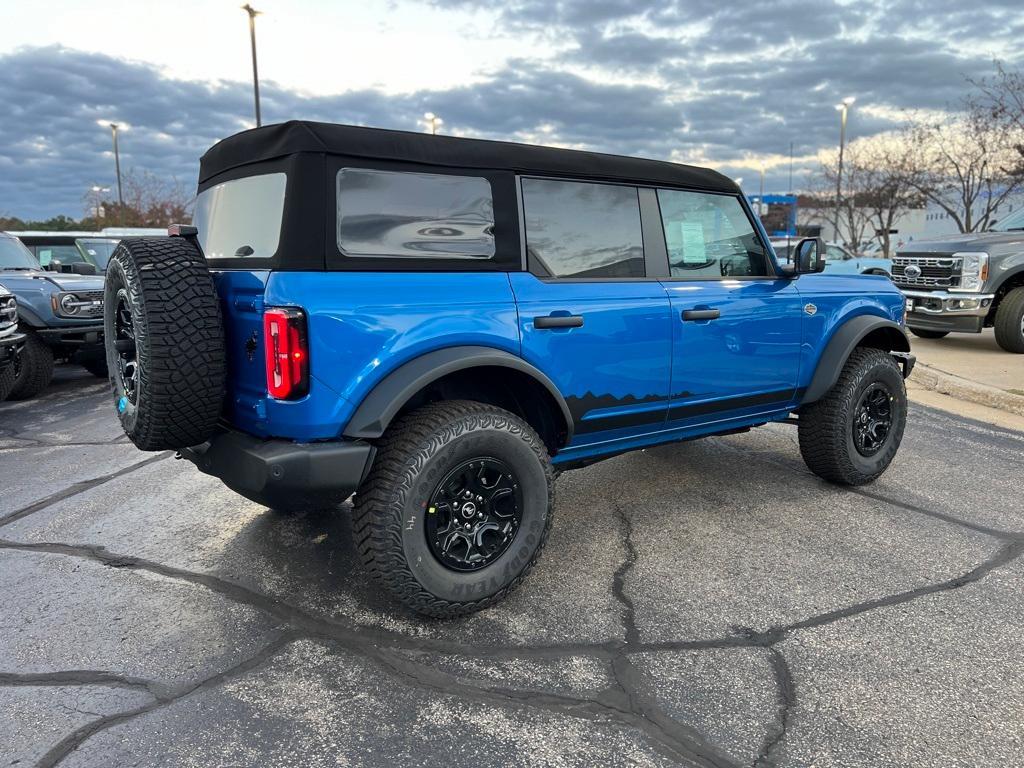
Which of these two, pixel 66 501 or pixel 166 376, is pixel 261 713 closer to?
pixel 166 376

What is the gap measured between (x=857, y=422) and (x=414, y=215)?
3111 mm

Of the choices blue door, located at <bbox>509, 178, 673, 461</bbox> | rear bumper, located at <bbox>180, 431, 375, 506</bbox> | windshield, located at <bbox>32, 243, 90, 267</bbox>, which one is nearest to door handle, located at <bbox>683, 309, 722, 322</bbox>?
blue door, located at <bbox>509, 178, 673, 461</bbox>

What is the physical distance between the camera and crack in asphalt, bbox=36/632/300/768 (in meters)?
2.10

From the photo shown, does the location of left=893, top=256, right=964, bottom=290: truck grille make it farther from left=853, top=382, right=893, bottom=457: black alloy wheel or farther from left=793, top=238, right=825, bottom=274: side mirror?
left=793, top=238, right=825, bottom=274: side mirror

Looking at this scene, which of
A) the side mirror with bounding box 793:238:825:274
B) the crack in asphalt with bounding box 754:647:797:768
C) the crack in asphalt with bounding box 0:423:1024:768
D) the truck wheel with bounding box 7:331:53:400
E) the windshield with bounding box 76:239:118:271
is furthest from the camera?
the windshield with bounding box 76:239:118:271

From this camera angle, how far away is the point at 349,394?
2611 mm

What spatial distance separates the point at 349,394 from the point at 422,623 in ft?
3.31

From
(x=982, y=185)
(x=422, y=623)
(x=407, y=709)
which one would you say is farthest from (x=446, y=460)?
(x=982, y=185)

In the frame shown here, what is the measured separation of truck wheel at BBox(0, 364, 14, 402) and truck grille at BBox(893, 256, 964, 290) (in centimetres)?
1145

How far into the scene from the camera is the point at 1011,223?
10336 mm

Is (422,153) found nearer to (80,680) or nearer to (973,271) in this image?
(80,680)

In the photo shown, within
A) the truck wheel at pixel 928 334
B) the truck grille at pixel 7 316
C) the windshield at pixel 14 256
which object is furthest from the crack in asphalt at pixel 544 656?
the truck wheel at pixel 928 334

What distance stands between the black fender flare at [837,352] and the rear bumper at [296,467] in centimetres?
284

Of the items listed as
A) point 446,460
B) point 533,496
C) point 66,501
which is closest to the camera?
point 446,460
